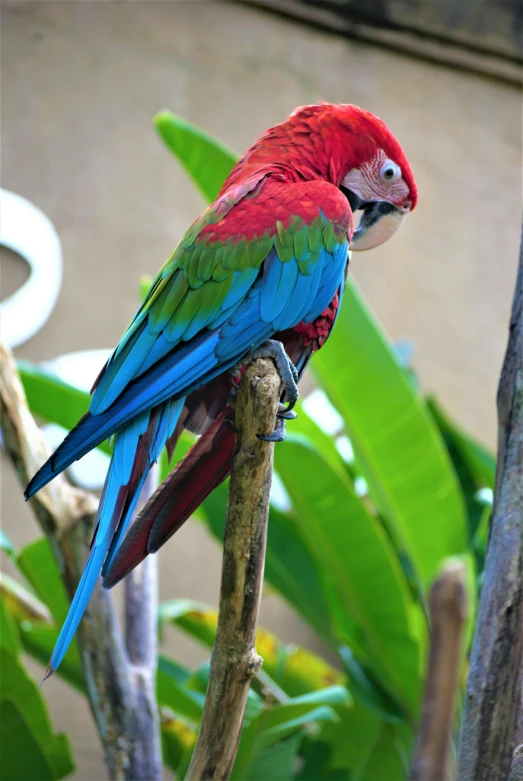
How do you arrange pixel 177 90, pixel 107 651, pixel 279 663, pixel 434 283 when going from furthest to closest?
1. pixel 434 283
2. pixel 177 90
3. pixel 279 663
4. pixel 107 651

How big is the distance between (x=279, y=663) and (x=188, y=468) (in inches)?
30.1

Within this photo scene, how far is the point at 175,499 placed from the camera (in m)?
0.77

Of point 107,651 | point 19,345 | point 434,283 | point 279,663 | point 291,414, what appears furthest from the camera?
point 434,283

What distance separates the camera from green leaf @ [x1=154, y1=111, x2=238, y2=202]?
1274mm

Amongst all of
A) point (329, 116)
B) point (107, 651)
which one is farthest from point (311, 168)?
point (107, 651)

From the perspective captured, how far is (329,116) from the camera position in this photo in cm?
90

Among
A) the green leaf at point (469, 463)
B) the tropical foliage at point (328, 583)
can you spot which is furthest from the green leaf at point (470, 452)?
the tropical foliage at point (328, 583)

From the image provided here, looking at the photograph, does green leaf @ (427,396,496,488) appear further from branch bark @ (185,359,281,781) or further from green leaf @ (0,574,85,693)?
branch bark @ (185,359,281,781)

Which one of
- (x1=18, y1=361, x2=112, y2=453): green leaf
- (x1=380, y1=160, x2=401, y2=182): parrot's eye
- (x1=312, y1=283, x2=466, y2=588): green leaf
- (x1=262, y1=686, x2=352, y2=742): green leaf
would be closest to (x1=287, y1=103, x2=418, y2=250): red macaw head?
(x1=380, y1=160, x2=401, y2=182): parrot's eye

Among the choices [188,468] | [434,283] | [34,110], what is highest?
[434,283]

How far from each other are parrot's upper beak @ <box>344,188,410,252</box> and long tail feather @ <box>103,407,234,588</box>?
0.94 feet

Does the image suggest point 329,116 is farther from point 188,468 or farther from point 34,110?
point 34,110

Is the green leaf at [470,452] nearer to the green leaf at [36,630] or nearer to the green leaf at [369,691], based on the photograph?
the green leaf at [369,691]

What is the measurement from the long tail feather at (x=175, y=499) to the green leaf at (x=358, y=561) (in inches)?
17.1
